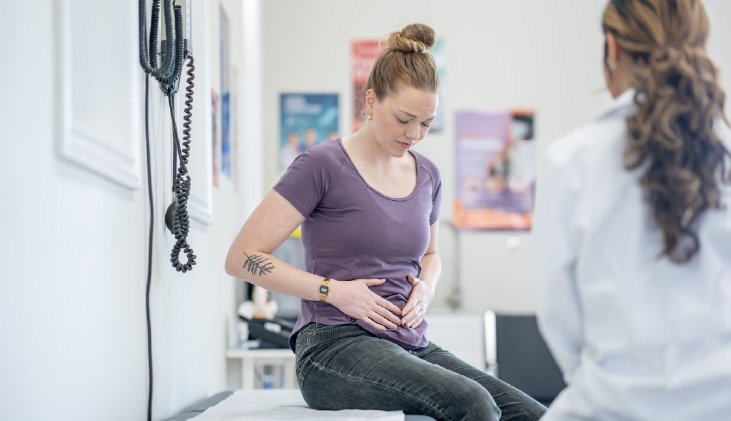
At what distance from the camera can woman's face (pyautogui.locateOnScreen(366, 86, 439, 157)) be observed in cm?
168

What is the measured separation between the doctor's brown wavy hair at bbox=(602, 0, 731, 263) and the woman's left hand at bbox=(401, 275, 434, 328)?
0.70 metres

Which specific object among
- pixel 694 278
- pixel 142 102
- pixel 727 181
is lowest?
pixel 694 278

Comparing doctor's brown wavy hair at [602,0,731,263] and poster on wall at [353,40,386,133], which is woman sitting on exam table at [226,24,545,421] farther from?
poster on wall at [353,40,386,133]

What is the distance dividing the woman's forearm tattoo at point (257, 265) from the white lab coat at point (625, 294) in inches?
26.2

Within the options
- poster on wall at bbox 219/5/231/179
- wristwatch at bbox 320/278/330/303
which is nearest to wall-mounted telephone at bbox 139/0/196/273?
wristwatch at bbox 320/278/330/303

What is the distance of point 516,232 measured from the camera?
14.2ft

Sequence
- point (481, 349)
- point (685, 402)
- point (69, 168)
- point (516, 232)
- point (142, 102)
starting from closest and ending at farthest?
point (685, 402)
point (69, 168)
point (142, 102)
point (481, 349)
point (516, 232)

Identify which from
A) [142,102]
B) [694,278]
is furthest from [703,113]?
[142,102]

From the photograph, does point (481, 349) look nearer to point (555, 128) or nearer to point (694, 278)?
point (555, 128)

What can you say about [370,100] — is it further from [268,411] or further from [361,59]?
[361,59]

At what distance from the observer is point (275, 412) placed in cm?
154

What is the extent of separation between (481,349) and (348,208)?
2160mm

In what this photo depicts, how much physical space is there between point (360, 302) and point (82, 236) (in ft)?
1.89

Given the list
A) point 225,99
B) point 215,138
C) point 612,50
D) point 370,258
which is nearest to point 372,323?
point 370,258
